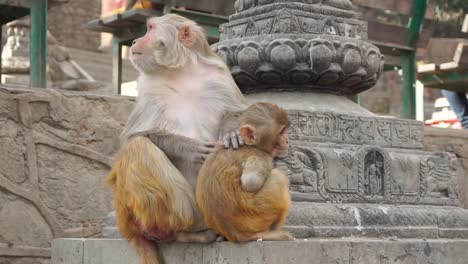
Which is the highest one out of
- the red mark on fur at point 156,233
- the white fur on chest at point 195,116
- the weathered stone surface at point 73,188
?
the white fur on chest at point 195,116

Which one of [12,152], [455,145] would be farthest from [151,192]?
[455,145]

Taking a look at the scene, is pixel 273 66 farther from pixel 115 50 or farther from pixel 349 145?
pixel 115 50

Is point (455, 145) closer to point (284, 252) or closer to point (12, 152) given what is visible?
point (12, 152)

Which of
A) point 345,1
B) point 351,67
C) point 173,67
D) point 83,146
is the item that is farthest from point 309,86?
point 83,146

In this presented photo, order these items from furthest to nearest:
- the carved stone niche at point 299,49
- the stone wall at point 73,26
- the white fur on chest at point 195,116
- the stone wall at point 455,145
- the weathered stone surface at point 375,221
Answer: the stone wall at point 73,26, the stone wall at point 455,145, the carved stone niche at point 299,49, the weathered stone surface at point 375,221, the white fur on chest at point 195,116

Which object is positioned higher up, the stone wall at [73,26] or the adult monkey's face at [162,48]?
the stone wall at [73,26]

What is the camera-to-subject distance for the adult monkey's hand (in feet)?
13.4

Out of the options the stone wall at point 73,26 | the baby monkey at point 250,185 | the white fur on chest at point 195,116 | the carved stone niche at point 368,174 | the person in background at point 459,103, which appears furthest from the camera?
the stone wall at point 73,26

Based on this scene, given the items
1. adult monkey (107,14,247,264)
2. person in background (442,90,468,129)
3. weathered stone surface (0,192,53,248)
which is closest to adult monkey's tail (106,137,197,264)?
adult monkey (107,14,247,264)

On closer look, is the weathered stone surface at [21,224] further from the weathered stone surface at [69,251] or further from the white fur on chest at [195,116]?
the white fur on chest at [195,116]

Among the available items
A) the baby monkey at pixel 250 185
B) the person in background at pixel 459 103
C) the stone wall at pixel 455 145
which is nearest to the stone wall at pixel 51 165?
the baby monkey at pixel 250 185

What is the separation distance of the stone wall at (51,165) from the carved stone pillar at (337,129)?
5.56ft

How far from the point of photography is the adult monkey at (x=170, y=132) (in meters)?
4.11

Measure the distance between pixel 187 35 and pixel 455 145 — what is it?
517cm
